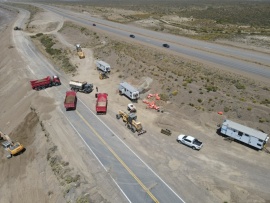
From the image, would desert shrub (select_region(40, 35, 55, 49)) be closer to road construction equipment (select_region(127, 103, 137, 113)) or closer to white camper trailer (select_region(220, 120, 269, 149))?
road construction equipment (select_region(127, 103, 137, 113))

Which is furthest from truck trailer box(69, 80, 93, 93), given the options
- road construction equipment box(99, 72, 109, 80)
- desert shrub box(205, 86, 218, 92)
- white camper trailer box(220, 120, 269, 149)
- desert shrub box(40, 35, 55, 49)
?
desert shrub box(40, 35, 55, 49)

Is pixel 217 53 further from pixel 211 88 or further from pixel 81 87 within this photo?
pixel 81 87

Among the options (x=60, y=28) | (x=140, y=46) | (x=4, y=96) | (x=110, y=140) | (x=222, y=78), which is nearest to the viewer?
(x=110, y=140)

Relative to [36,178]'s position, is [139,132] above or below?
above

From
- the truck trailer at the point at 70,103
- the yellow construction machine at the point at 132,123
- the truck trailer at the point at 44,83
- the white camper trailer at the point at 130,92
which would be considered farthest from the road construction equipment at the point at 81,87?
the yellow construction machine at the point at 132,123

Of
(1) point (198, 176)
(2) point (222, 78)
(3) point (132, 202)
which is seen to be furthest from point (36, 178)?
(2) point (222, 78)

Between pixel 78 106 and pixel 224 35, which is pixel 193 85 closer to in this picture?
pixel 78 106

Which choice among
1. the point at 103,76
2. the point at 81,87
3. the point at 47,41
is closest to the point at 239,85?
the point at 103,76
